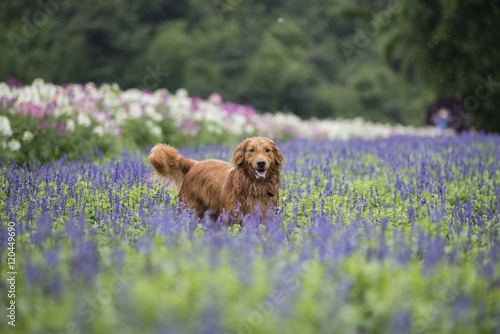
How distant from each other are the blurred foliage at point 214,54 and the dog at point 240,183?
740 inches

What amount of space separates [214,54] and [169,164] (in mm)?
23763

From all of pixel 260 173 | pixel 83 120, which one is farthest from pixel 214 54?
pixel 260 173

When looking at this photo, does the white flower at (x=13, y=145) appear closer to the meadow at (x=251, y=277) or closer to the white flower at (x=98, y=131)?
the white flower at (x=98, y=131)

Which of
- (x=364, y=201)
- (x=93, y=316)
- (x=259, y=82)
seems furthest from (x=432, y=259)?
(x=259, y=82)

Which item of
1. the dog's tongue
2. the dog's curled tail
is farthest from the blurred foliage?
the dog's tongue

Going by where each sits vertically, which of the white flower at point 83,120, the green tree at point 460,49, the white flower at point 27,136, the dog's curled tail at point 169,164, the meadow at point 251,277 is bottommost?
the white flower at point 27,136

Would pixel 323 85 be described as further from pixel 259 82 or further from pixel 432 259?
pixel 432 259

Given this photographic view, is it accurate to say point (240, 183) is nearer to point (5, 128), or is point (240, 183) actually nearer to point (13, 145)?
point (13, 145)

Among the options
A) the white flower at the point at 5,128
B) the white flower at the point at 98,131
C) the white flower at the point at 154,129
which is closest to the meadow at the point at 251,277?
the white flower at the point at 5,128

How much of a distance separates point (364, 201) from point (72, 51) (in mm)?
24465

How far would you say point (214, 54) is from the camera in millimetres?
28844

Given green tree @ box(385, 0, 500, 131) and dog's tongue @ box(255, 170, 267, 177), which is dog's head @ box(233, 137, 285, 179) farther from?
green tree @ box(385, 0, 500, 131)

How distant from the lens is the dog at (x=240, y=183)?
16.5ft

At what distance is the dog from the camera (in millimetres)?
5023
